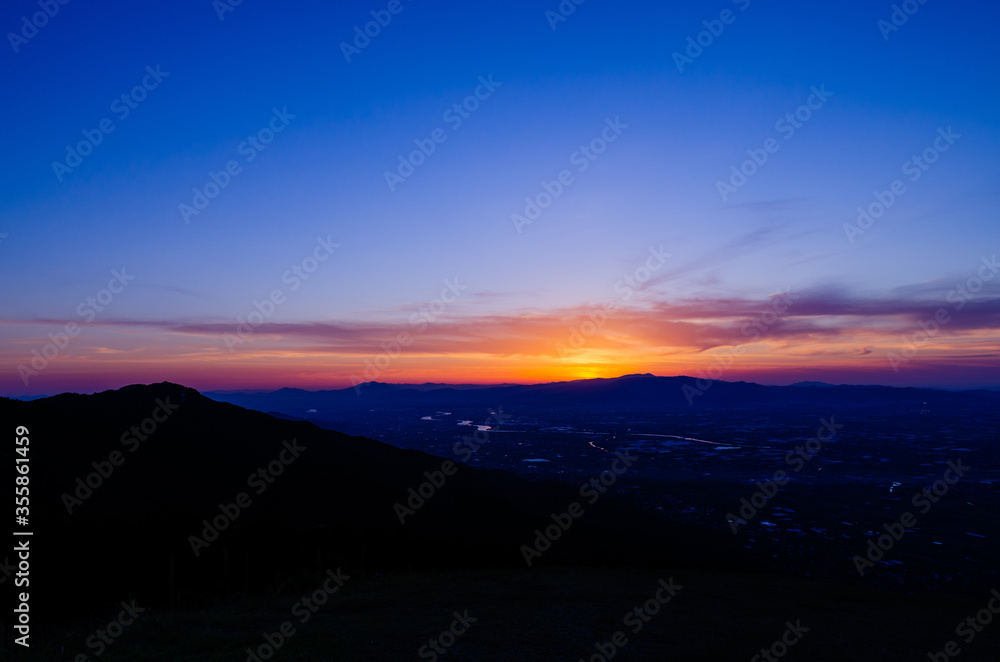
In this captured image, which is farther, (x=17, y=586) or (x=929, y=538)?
(x=929, y=538)

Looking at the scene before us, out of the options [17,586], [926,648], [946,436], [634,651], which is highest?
[17,586]

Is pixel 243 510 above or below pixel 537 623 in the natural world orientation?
below

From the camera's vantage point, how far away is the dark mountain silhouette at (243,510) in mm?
22047

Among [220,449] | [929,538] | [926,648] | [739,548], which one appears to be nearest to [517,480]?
[739,548]

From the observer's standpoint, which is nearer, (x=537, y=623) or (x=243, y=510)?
(x=537, y=623)

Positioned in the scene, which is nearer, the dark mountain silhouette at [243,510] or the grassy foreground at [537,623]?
the grassy foreground at [537,623]

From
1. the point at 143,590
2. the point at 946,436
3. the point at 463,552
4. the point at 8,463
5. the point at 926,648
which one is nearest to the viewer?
the point at 926,648

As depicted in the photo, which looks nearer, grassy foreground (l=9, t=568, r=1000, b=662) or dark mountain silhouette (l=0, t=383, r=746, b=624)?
grassy foreground (l=9, t=568, r=1000, b=662)

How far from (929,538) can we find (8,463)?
230 feet

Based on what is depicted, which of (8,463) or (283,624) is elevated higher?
(8,463)

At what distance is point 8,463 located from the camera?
36094mm

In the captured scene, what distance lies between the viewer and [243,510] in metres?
41.8

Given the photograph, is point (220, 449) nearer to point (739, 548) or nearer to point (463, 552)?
point (463, 552)

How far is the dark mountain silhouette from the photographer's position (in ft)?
72.3
